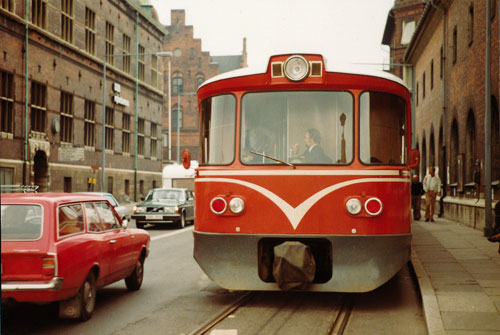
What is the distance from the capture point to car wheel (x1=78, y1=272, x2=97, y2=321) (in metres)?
7.59

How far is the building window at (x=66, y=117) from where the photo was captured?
3550 centimetres

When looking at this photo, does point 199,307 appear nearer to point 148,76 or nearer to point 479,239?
point 479,239

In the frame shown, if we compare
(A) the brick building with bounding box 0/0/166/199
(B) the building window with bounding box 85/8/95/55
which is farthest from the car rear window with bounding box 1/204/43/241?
(B) the building window with bounding box 85/8/95/55

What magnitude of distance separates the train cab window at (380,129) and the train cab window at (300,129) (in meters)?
0.17

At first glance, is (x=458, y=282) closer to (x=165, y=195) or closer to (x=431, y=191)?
(x=431, y=191)

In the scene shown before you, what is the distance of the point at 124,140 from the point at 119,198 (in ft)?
14.3

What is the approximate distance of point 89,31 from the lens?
130ft

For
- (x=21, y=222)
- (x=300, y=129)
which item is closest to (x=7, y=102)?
(x=300, y=129)

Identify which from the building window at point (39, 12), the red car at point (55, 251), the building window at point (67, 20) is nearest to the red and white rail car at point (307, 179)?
the red car at point (55, 251)

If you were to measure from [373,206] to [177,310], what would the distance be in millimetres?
2640

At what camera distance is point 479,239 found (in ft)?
55.3

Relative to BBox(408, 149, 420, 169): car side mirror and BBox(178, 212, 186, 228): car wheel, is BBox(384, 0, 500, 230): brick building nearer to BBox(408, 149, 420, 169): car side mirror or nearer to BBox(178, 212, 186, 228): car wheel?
BBox(408, 149, 420, 169): car side mirror

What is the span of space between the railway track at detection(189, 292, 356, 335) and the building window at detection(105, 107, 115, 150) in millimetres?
34555

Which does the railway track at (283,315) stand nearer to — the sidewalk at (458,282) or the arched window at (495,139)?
the sidewalk at (458,282)
